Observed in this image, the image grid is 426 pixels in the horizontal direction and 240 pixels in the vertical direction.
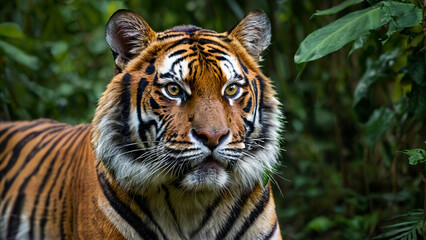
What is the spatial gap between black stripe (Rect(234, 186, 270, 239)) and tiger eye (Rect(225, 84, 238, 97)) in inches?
21.4

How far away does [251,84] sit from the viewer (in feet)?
8.04

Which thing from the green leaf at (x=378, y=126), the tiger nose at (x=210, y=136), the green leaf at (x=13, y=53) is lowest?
Answer: the green leaf at (x=378, y=126)

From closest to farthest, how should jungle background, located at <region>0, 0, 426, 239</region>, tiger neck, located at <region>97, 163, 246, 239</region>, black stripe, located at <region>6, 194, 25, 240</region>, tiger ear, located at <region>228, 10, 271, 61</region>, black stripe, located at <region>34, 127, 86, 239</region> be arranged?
1. tiger neck, located at <region>97, 163, 246, 239</region>
2. tiger ear, located at <region>228, 10, 271, 61</region>
3. black stripe, located at <region>34, 127, 86, 239</region>
4. black stripe, located at <region>6, 194, 25, 240</region>
5. jungle background, located at <region>0, 0, 426, 239</region>

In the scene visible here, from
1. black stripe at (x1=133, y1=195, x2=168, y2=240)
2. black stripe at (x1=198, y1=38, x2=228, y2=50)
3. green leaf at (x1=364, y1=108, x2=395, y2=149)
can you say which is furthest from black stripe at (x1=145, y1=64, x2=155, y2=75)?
green leaf at (x1=364, y1=108, x2=395, y2=149)

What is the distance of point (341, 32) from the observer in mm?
2322

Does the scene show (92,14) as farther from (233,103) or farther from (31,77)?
(233,103)

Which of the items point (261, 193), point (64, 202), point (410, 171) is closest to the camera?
point (261, 193)

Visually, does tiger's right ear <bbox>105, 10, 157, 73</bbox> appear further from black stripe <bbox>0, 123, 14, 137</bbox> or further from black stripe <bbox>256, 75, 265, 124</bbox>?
black stripe <bbox>0, 123, 14, 137</bbox>

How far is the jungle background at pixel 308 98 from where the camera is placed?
338cm

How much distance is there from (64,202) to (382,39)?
1957 millimetres

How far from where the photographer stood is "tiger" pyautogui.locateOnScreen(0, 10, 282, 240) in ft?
7.18

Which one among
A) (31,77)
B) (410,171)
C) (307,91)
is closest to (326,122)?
(307,91)

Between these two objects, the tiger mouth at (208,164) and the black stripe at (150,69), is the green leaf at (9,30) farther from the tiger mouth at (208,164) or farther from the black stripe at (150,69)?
the tiger mouth at (208,164)

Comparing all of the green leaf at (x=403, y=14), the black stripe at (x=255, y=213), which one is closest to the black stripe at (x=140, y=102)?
the black stripe at (x=255, y=213)
